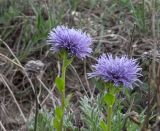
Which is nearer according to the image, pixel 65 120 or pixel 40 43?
pixel 65 120

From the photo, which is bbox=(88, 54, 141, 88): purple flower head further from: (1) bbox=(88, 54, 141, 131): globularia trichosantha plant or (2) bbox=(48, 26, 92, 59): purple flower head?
(2) bbox=(48, 26, 92, 59): purple flower head

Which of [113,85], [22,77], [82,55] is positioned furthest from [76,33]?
[22,77]

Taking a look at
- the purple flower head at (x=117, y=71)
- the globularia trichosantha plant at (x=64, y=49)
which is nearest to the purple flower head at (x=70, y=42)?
the globularia trichosantha plant at (x=64, y=49)

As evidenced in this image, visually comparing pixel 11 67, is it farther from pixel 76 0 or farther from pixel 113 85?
pixel 113 85

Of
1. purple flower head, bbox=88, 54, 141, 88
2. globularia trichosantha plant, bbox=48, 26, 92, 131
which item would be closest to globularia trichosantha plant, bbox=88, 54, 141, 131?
purple flower head, bbox=88, 54, 141, 88

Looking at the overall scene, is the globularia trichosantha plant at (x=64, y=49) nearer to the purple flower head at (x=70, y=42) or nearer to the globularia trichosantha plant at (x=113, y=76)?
the purple flower head at (x=70, y=42)

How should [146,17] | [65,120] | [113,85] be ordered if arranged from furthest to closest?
[146,17] < [65,120] < [113,85]

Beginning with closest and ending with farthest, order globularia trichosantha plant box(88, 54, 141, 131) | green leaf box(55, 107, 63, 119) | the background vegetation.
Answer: globularia trichosantha plant box(88, 54, 141, 131), green leaf box(55, 107, 63, 119), the background vegetation
